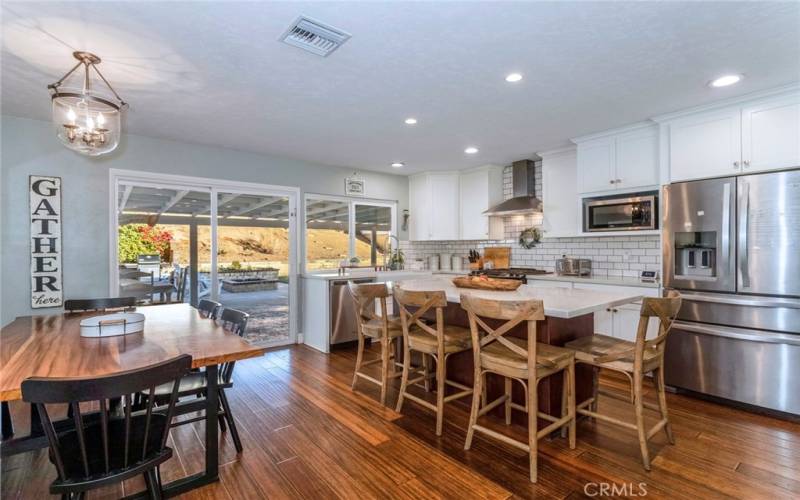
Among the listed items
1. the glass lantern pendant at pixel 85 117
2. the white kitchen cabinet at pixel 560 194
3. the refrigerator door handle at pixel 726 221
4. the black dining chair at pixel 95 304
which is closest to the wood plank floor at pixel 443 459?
the black dining chair at pixel 95 304

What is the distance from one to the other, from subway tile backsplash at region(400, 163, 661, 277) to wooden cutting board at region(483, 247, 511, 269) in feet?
0.20

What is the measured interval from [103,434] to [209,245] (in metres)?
3.52

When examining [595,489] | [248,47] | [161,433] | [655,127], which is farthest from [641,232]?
[161,433]

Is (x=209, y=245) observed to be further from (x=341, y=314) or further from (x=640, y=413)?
(x=640, y=413)

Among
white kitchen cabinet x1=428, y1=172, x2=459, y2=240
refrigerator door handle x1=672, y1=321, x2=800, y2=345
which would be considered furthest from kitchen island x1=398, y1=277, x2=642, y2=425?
white kitchen cabinet x1=428, y1=172, x2=459, y2=240

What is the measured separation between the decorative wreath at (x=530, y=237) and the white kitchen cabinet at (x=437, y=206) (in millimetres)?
1018

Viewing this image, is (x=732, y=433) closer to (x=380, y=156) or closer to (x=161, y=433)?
(x=161, y=433)

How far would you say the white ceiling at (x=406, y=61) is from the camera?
1.96 m

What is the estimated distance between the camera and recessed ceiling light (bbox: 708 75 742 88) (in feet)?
8.87

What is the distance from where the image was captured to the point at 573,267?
467cm

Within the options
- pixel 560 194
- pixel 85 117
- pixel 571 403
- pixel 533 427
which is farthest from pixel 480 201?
pixel 85 117

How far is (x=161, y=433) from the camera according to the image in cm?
170

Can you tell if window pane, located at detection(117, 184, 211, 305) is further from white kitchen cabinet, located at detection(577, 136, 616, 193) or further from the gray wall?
white kitchen cabinet, located at detection(577, 136, 616, 193)

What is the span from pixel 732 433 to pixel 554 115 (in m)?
2.75
